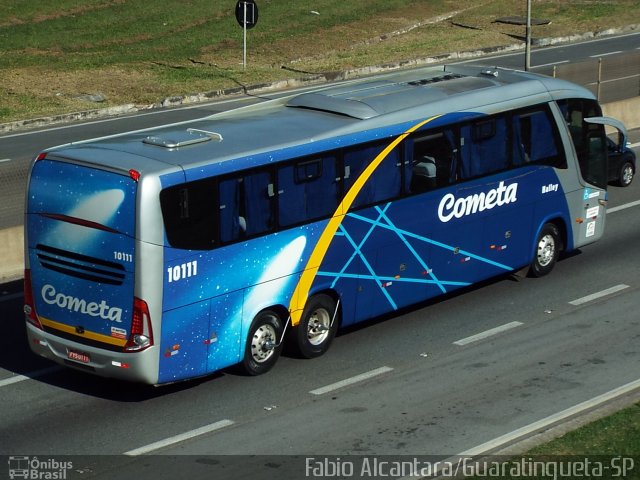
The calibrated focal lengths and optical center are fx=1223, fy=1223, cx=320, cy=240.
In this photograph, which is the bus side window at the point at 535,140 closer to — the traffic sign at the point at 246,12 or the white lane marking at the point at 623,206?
the white lane marking at the point at 623,206

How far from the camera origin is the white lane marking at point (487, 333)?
16.1 m

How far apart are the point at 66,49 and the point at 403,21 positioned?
555 inches

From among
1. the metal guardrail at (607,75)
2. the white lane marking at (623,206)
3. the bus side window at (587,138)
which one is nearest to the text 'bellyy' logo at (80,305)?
the bus side window at (587,138)

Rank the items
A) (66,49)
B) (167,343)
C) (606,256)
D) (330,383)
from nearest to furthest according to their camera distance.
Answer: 1. (167,343)
2. (330,383)
3. (606,256)
4. (66,49)

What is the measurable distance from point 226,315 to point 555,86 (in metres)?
7.28

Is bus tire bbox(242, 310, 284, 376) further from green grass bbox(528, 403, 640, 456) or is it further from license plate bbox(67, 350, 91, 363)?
green grass bbox(528, 403, 640, 456)

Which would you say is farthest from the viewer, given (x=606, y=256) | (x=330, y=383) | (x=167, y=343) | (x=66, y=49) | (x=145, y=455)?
(x=66, y=49)

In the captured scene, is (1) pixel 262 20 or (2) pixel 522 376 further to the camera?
(1) pixel 262 20

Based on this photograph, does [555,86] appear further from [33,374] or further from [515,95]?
[33,374]

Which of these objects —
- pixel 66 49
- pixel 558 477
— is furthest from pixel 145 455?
pixel 66 49

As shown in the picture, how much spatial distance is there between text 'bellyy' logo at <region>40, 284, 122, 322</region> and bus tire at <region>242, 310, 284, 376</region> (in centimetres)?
180

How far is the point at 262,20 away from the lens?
48.7 m

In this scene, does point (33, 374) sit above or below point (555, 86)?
below

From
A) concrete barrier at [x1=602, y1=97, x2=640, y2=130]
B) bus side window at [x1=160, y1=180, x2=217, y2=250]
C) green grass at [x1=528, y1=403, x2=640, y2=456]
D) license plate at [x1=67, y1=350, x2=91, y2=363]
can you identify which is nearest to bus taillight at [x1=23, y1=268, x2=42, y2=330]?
license plate at [x1=67, y1=350, x2=91, y2=363]
